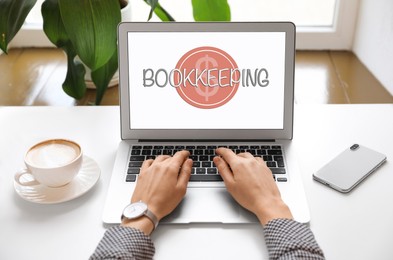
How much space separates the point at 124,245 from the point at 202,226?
5.4 inches

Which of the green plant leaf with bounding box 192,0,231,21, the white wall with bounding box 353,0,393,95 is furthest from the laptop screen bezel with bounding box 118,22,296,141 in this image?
the white wall with bounding box 353,0,393,95

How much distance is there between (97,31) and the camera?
4.09 ft

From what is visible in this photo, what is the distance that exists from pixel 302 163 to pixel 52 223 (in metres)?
0.45

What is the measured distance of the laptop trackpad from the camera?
84 cm

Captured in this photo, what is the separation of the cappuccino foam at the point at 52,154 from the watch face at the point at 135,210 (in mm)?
142

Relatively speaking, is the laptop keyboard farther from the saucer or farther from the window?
the window

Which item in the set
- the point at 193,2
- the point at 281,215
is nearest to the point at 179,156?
the point at 281,215

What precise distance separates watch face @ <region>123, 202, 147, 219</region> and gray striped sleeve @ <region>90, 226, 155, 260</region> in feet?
0.09

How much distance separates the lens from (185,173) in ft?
2.95

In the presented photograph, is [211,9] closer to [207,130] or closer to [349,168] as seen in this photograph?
[207,130]

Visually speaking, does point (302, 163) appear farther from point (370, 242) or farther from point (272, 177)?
point (370, 242)

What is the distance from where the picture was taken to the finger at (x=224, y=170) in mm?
883

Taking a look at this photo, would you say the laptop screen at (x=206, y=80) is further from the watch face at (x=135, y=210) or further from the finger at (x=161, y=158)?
the watch face at (x=135, y=210)

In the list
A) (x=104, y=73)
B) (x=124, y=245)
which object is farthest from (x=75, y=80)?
(x=124, y=245)
